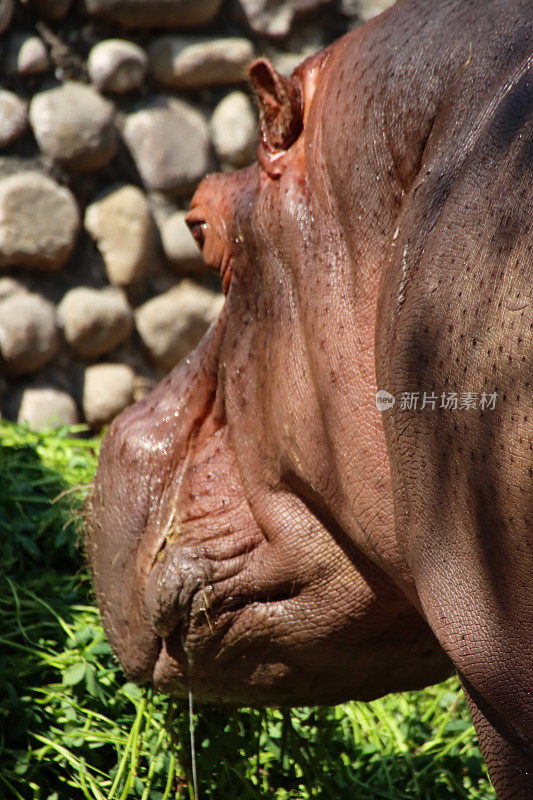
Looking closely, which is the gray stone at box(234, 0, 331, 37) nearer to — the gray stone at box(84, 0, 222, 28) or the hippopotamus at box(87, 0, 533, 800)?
the gray stone at box(84, 0, 222, 28)

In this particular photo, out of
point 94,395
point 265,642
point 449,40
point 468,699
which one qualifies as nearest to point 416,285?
point 449,40

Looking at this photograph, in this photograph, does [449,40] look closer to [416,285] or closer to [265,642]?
[416,285]

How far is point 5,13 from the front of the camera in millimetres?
3354

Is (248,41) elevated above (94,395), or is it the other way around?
(248,41)

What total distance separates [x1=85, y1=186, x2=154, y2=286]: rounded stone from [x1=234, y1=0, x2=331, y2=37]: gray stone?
0.78 m

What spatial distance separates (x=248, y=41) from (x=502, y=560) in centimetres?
334

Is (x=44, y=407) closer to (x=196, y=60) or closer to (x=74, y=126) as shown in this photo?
(x=74, y=126)

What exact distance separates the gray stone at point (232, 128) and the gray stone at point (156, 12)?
31cm

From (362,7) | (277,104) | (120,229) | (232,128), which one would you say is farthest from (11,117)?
(277,104)

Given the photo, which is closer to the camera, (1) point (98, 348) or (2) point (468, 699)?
(2) point (468, 699)

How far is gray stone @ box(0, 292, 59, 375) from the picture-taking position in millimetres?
3395

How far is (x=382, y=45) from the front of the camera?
1.04 meters

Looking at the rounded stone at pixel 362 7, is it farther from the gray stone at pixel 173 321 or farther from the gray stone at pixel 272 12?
the gray stone at pixel 173 321

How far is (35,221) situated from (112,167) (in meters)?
0.42
